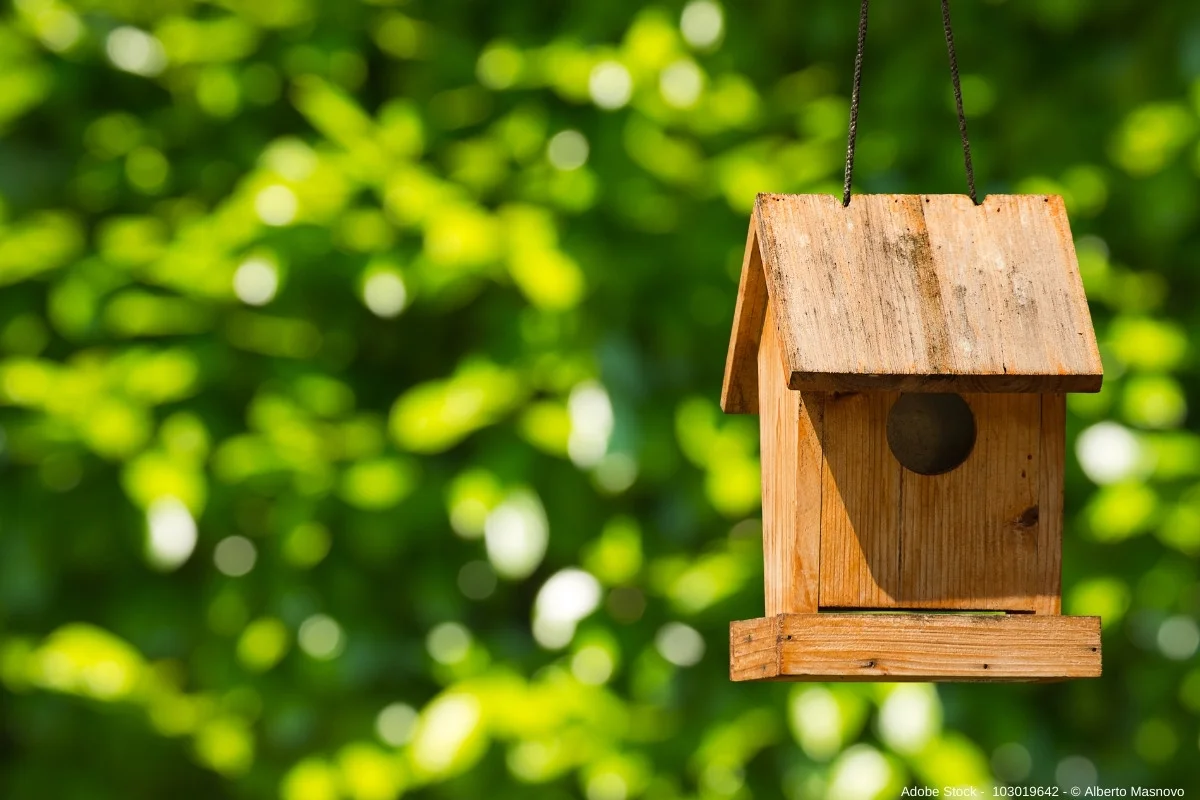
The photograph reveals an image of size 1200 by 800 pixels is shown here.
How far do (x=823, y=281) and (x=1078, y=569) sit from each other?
96cm

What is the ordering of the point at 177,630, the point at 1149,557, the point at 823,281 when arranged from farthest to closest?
the point at 177,630 → the point at 1149,557 → the point at 823,281

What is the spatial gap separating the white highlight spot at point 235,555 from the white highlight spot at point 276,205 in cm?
42

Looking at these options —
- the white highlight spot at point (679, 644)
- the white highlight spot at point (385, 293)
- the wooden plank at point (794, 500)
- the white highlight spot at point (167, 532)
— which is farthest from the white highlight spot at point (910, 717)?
the white highlight spot at point (167, 532)

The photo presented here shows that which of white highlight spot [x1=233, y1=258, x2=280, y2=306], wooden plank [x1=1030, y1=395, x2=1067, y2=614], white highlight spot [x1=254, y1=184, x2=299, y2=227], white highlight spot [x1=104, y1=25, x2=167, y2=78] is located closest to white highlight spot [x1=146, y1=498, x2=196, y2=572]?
white highlight spot [x1=233, y1=258, x2=280, y2=306]

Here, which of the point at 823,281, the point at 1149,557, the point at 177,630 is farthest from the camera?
the point at 177,630

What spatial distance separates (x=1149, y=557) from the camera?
1739 mm

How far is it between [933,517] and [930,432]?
0.09 metres

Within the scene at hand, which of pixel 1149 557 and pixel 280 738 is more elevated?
pixel 1149 557

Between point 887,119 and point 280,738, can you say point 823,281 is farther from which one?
point 280,738

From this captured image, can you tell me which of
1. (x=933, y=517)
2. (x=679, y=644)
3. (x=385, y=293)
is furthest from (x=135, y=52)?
(x=933, y=517)

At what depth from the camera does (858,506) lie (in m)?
1.01

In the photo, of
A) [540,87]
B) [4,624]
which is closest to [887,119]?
[540,87]

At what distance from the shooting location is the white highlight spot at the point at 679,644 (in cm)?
176

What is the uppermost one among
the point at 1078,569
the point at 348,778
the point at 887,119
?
the point at 887,119
